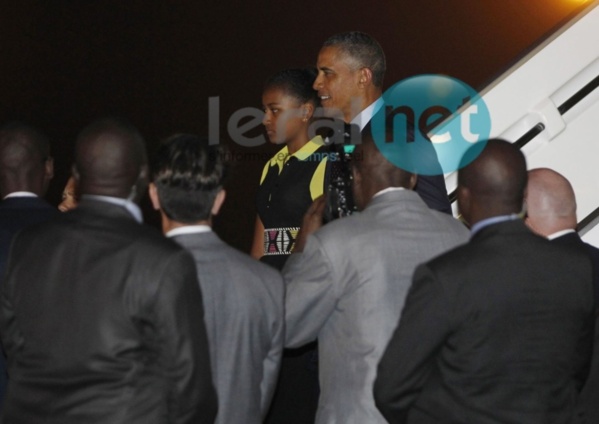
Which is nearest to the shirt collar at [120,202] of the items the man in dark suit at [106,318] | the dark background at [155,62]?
the man in dark suit at [106,318]

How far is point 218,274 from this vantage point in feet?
7.34

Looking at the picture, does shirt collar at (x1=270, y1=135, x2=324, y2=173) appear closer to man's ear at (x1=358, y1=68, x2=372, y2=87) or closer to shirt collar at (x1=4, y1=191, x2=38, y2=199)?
man's ear at (x1=358, y1=68, x2=372, y2=87)

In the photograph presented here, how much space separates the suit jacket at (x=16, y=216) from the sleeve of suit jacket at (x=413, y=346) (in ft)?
3.17

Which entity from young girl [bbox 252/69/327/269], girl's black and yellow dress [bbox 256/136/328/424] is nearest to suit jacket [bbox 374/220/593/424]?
girl's black and yellow dress [bbox 256/136/328/424]

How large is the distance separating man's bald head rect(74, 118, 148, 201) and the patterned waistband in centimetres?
114

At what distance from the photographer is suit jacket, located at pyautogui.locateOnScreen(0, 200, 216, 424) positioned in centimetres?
199

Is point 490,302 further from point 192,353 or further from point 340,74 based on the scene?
point 340,74

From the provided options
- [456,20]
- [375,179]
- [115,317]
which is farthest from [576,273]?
[456,20]

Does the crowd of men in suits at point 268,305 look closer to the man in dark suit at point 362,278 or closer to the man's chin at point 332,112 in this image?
the man in dark suit at point 362,278

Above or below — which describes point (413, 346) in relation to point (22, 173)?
below

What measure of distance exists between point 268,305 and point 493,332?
50 centimetres

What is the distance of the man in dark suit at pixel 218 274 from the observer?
223 centimetres

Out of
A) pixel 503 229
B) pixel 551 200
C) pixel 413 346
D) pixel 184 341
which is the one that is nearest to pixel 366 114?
pixel 551 200

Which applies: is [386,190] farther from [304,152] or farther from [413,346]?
[304,152]
